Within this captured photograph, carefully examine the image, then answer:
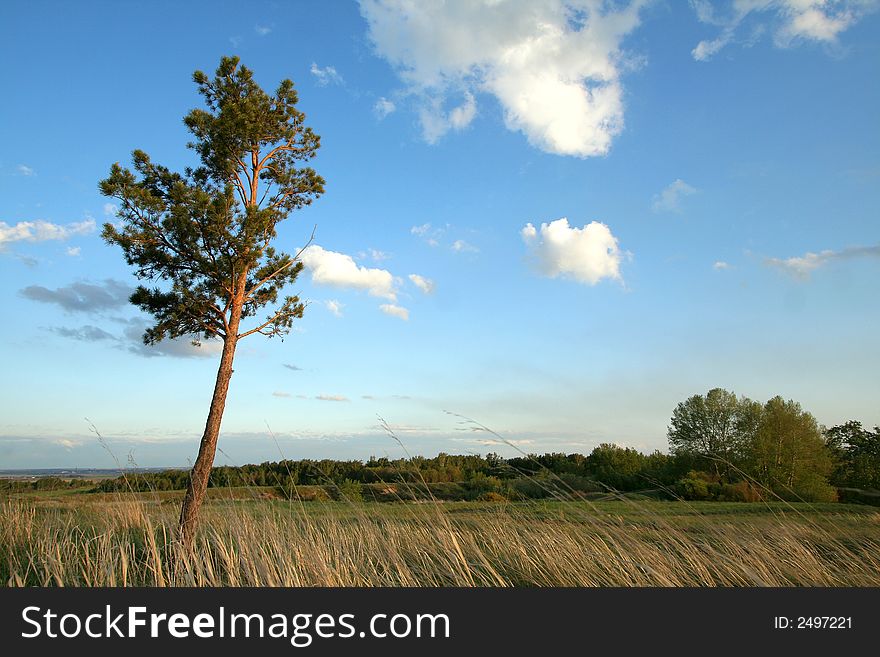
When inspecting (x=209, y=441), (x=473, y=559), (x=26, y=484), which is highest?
(x=209, y=441)

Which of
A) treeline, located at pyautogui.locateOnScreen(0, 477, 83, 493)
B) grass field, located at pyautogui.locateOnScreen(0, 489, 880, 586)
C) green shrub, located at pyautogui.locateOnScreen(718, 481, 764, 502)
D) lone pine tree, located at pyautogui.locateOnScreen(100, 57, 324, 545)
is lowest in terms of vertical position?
green shrub, located at pyautogui.locateOnScreen(718, 481, 764, 502)

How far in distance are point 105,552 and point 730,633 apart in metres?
4.97

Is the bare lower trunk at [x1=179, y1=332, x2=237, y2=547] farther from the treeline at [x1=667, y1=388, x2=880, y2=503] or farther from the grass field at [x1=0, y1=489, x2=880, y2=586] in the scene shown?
the treeline at [x1=667, y1=388, x2=880, y2=503]

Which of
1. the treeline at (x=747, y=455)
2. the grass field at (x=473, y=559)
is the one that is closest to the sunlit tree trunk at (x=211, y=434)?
the grass field at (x=473, y=559)

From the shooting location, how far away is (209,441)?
38.5ft

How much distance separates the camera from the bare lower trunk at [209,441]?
36.2ft

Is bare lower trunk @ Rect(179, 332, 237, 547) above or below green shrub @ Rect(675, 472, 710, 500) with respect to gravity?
above

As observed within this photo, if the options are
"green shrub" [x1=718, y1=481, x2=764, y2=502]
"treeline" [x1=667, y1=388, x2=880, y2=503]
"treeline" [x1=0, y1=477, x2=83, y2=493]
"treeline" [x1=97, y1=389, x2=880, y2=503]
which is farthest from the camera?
"treeline" [x1=667, y1=388, x2=880, y2=503]

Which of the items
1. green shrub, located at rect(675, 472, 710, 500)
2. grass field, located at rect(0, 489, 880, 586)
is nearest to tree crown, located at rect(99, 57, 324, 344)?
grass field, located at rect(0, 489, 880, 586)

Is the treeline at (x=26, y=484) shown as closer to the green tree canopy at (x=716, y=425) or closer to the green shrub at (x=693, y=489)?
the green shrub at (x=693, y=489)

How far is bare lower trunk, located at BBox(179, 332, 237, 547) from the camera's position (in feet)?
36.2

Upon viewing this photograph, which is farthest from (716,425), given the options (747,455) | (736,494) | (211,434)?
(211,434)

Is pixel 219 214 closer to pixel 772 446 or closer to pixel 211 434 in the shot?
pixel 211 434

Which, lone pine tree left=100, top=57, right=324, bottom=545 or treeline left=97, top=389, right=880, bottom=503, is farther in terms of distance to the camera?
treeline left=97, top=389, right=880, bottom=503
